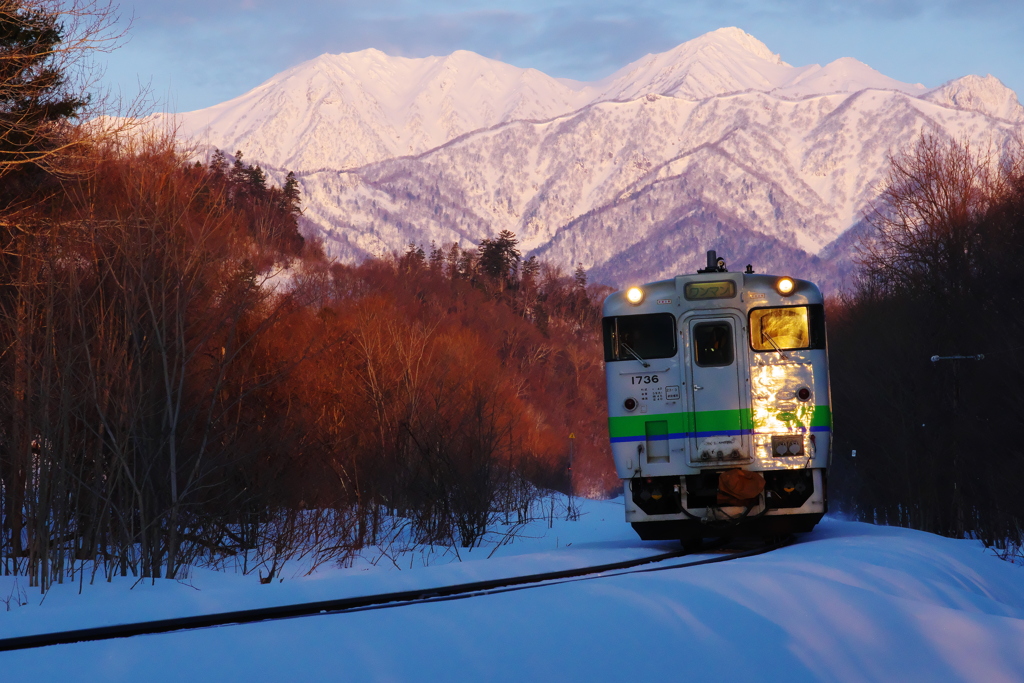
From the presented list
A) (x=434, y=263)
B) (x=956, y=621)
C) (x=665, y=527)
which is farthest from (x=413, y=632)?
(x=434, y=263)

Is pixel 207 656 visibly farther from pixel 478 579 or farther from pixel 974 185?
pixel 974 185

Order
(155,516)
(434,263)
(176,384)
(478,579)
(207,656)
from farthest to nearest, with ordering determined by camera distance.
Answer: (434,263), (176,384), (155,516), (478,579), (207,656)

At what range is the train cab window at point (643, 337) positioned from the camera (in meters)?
13.6

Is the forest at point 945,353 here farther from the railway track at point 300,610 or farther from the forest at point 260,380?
the railway track at point 300,610

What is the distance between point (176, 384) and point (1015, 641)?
10.3 meters

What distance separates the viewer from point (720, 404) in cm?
1330

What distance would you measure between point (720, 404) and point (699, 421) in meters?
0.35

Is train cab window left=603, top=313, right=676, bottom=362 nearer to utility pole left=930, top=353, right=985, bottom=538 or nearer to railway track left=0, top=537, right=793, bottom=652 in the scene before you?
railway track left=0, top=537, right=793, bottom=652

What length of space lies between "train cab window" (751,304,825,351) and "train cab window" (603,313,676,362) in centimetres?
107

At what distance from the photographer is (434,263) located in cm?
10350

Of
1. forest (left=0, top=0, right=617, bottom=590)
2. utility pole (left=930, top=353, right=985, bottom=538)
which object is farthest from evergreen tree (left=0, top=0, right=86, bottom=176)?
utility pole (left=930, top=353, right=985, bottom=538)

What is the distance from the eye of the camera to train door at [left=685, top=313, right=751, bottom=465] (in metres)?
13.2

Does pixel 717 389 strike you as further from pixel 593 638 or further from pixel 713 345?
pixel 593 638

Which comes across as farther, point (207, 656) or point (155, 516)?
point (155, 516)
